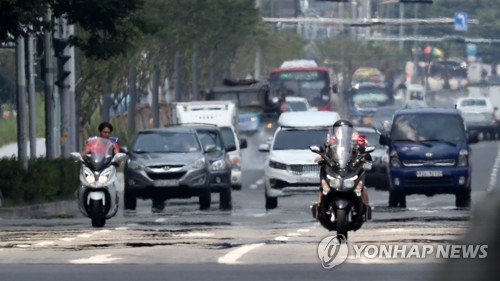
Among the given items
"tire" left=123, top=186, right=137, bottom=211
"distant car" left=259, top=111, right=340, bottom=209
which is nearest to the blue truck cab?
"distant car" left=259, top=111, right=340, bottom=209

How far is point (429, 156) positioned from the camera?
28938mm

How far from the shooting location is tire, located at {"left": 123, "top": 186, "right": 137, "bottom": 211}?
2929 cm

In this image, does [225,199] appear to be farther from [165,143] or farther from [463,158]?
[463,158]

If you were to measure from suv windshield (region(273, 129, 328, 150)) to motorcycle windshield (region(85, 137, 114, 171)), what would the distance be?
361 inches

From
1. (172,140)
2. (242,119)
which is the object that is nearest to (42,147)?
(242,119)

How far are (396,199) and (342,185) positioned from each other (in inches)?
446

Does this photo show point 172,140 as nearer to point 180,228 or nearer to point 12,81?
point 180,228

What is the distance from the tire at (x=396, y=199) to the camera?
2922 centimetres

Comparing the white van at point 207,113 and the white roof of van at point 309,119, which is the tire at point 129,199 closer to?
the white roof of van at point 309,119

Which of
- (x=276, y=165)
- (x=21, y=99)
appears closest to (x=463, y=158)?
(x=276, y=165)

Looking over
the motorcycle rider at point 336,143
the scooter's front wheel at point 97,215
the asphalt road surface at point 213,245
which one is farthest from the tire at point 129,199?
the motorcycle rider at point 336,143

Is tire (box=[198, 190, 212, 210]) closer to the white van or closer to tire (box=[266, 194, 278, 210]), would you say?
tire (box=[266, 194, 278, 210])

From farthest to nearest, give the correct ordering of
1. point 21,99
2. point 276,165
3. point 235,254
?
point 21,99, point 276,165, point 235,254

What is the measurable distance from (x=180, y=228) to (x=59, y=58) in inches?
591
